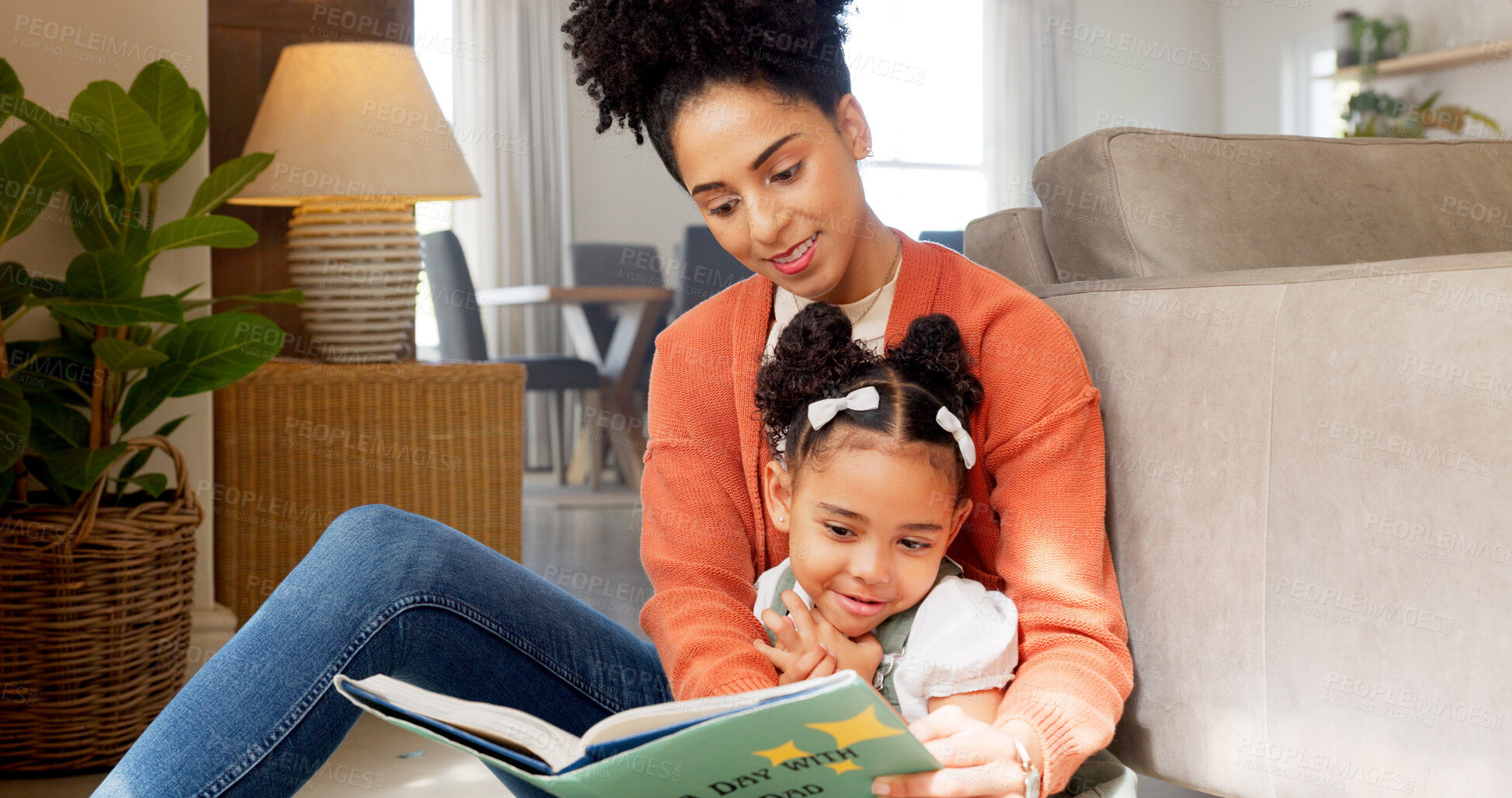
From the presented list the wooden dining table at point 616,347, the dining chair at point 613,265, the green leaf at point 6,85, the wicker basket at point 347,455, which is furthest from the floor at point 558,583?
the dining chair at point 613,265

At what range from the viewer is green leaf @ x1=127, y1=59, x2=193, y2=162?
1.64 metres

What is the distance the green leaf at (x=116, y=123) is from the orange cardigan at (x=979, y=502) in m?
0.97

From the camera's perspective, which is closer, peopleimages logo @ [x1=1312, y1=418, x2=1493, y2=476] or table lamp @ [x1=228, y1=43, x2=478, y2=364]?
peopleimages logo @ [x1=1312, y1=418, x2=1493, y2=476]

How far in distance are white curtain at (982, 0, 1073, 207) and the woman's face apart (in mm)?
5584

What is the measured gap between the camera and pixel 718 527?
0.96 metres

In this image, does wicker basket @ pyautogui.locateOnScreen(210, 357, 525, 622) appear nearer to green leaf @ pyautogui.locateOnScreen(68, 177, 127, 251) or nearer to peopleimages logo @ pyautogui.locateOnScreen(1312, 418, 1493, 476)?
green leaf @ pyautogui.locateOnScreen(68, 177, 127, 251)

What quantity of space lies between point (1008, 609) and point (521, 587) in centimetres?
38

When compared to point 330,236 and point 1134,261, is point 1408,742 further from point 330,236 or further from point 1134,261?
point 330,236

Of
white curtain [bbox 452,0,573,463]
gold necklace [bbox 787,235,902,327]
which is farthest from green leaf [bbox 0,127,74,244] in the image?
white curtain [bbox 452,0,573,463]

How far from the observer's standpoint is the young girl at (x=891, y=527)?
0.84m

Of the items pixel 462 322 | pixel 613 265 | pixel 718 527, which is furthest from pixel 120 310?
pixel 613 265

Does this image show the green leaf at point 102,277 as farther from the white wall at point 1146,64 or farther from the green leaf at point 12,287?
the white wall at point 1146,64

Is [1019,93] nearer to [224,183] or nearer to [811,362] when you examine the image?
[224,183]

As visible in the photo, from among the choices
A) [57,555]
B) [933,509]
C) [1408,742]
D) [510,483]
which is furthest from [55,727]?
[1408,742]
